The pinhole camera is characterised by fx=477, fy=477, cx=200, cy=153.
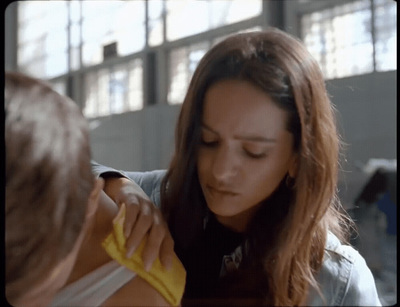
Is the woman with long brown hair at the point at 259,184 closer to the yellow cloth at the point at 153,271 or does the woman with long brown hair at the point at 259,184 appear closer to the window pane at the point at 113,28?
the yellow cloth at the point at 153,271

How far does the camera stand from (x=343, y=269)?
1.59 ft

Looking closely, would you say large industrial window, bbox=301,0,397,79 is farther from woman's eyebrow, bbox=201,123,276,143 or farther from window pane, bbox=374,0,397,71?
woman's eyebrow, bbox=201,123,276,143

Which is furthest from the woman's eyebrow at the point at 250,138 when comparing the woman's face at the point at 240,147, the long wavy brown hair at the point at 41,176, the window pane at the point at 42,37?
the window pane at the point at 42,37

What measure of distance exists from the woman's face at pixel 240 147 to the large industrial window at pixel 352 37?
16 cm

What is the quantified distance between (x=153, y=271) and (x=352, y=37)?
0.38 metres

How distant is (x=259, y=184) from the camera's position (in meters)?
0.44

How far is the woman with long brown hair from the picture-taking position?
41cm

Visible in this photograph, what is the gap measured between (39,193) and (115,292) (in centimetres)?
13

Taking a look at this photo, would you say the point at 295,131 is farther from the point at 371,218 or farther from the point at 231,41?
the point at 371,218

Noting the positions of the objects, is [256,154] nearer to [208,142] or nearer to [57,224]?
[208,142]

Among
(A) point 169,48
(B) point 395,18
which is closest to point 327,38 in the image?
(B) point 395,18

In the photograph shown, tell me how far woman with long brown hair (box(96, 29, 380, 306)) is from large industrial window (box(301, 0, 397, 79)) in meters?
0.13

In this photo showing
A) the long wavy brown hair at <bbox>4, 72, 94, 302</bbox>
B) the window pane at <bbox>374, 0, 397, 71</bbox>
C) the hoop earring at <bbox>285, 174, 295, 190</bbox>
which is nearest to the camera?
the long wavy brown hair at <bbox>4, 72, 94, 302</bbox>

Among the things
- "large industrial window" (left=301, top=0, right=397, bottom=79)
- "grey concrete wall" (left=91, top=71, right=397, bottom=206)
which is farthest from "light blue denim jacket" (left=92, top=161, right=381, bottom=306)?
"large industrial window" (left=301, top=0, right=397, bottom=79)
